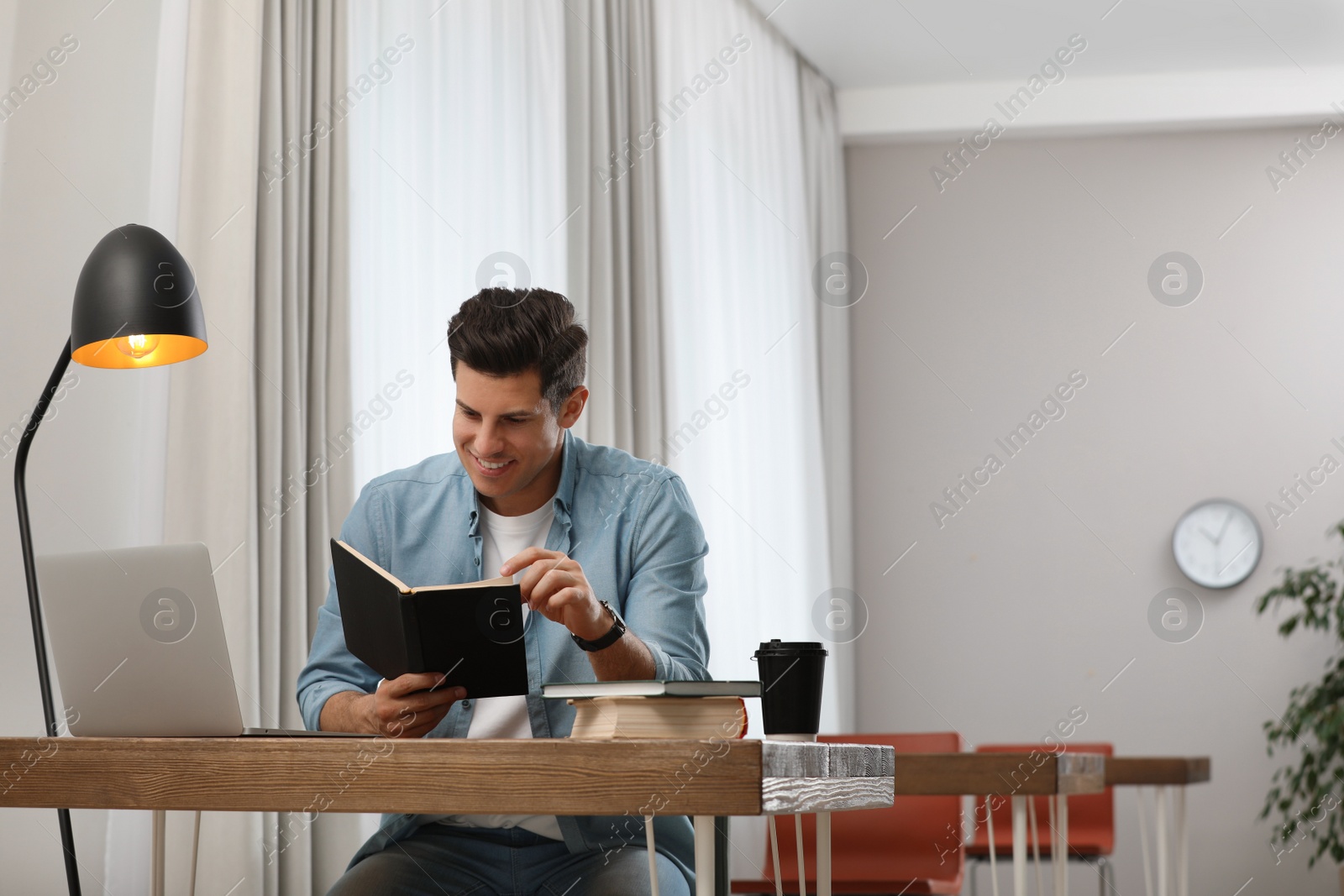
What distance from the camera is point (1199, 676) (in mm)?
5086

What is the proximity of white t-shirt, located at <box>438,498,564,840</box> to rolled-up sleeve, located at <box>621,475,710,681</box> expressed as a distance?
5.6 inches

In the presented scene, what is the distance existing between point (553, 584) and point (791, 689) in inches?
10.4

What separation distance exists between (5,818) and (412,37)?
1919 millimetres

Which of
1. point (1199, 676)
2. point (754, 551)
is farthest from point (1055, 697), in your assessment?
point (754, 551)

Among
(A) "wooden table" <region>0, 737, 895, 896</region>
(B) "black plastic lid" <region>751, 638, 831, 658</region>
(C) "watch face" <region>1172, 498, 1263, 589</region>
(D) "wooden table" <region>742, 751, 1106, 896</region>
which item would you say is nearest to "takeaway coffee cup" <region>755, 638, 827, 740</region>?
(B) "black plastic lid" <region>751, 638, 831, 658</region>

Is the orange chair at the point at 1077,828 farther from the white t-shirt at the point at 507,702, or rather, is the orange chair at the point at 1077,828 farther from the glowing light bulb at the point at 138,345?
the glowing light bulb at the point at 138,345

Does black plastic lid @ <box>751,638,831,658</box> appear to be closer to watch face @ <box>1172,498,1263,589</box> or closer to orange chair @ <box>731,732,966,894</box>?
orange chair @ <box>731,732,966,894</box>

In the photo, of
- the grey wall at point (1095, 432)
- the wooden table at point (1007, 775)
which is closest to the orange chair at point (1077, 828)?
the grey wall at point (1095, 432)

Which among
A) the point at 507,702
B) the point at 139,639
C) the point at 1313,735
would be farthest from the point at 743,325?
the point at 139,639

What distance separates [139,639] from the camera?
127 centimetres

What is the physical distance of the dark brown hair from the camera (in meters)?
1.71

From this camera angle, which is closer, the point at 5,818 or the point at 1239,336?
the point at 5,818

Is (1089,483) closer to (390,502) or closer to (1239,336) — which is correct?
(1239,336)

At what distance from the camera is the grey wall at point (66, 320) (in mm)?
2068
